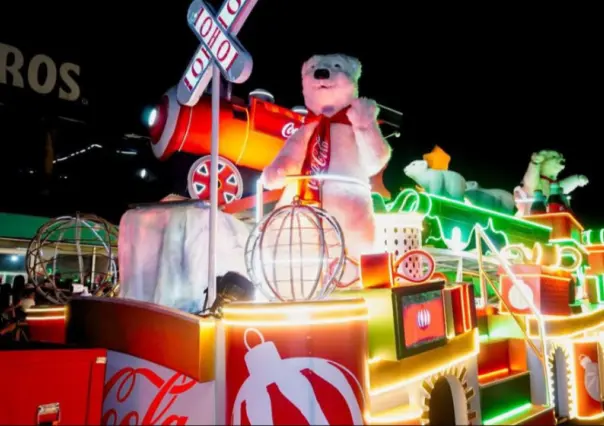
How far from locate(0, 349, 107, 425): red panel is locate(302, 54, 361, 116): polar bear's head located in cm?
358

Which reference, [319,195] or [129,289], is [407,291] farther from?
[129,289]

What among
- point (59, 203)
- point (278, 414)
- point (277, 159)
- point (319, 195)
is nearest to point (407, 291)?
point (278, 414)

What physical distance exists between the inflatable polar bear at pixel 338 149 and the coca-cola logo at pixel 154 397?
7.64 feet

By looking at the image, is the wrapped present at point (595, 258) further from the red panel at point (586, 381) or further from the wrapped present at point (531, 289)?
the wrapped present at point (531, 289)

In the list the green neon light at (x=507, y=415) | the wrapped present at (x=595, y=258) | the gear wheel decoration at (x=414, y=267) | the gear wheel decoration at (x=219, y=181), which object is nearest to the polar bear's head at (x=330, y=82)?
the gear wheel decoration at (x=219, y=181)

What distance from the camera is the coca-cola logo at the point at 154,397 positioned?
12.2ft

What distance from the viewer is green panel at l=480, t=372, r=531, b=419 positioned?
5141 millimetres

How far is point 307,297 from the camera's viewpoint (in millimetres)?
3799

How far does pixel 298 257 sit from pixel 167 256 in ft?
4.56

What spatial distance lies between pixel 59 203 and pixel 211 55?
38.4 ft

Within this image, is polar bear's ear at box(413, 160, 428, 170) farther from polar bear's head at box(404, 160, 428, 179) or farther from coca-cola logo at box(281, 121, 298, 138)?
coca-cola logo at box(281, 121, 298, 138)

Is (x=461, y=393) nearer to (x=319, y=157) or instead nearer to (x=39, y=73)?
(x=319, y=157)

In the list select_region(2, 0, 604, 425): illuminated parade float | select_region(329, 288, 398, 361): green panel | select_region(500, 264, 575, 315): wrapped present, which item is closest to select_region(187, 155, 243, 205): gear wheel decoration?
select_region(2, 0, 604, 425): illuminated parade float

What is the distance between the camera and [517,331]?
632 cm
